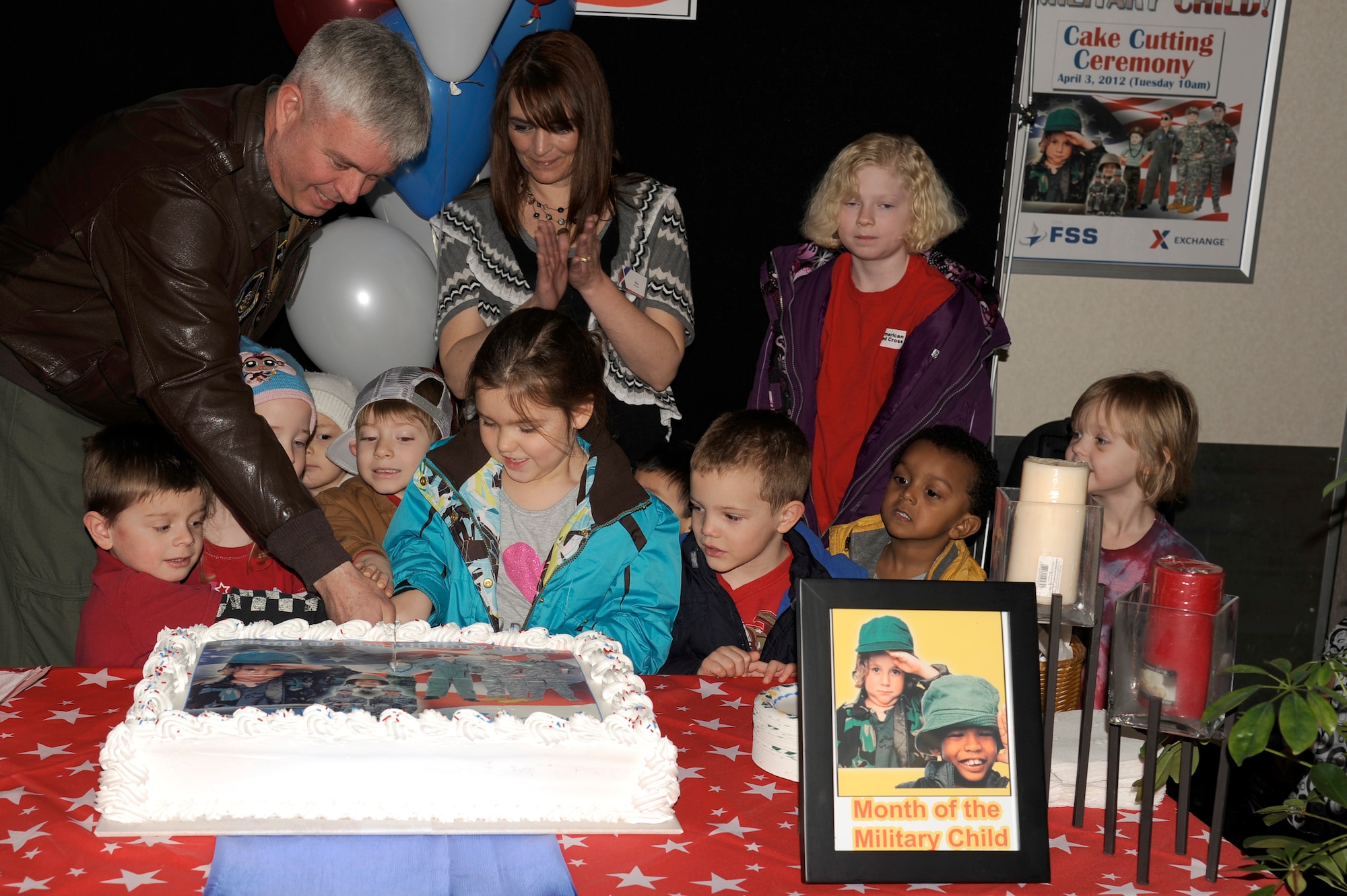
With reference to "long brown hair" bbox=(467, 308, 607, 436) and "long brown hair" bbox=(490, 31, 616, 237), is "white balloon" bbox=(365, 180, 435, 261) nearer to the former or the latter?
"long brown hair" bbox=(490, 31, 616, 237)

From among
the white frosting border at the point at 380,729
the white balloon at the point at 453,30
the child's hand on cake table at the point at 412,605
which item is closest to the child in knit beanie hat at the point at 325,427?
the white balloon at the point at 453,30

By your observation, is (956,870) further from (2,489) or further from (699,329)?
(699,329)

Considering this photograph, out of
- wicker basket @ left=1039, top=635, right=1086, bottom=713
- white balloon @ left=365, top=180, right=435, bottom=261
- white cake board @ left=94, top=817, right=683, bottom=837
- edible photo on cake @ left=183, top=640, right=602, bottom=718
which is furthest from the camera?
white balloon @ left=365, top=180, right=435, bottom=261

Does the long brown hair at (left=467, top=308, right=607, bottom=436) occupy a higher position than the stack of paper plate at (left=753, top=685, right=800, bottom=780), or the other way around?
the long brown hair at (left=467, top=308, right=607, bottom=436)

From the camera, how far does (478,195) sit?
2.68 metres

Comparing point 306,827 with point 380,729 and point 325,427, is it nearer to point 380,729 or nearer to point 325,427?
point 380,729

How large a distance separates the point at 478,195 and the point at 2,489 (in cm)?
124

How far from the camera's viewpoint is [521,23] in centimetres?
307

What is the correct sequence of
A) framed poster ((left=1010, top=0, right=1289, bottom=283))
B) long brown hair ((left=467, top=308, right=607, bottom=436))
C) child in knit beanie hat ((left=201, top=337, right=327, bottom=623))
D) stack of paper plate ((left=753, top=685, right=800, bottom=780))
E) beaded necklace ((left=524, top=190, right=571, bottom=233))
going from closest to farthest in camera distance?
stack of paper plate ((left=753, top=685, right=800, bottom=780)) → long brown hair ((left=467, top=308, right=607, bottom=436)) → child in knit beanie hat ((left=201, top=337, right=327, bottom=623)) → beaded necklace ((left=524, top=190, right=571, bottom=233)) → framed poster ((left=1010, top=0, right=1289, bottom=283))

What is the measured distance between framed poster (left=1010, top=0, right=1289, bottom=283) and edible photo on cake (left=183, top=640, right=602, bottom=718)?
9.92 feet

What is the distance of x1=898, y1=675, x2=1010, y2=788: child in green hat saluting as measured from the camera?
1.23 m

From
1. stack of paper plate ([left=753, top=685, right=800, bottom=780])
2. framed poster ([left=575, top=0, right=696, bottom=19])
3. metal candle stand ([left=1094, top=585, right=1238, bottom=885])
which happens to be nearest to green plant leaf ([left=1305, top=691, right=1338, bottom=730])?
metal candle stand ([left=1094, top=585, right=1238, bottom=885])

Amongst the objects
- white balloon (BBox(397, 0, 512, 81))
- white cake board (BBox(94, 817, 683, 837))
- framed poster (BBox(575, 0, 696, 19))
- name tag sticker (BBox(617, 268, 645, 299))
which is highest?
framed poster (BBox(575, 0, 696, 19))

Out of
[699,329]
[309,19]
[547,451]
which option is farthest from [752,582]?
[309,19]
